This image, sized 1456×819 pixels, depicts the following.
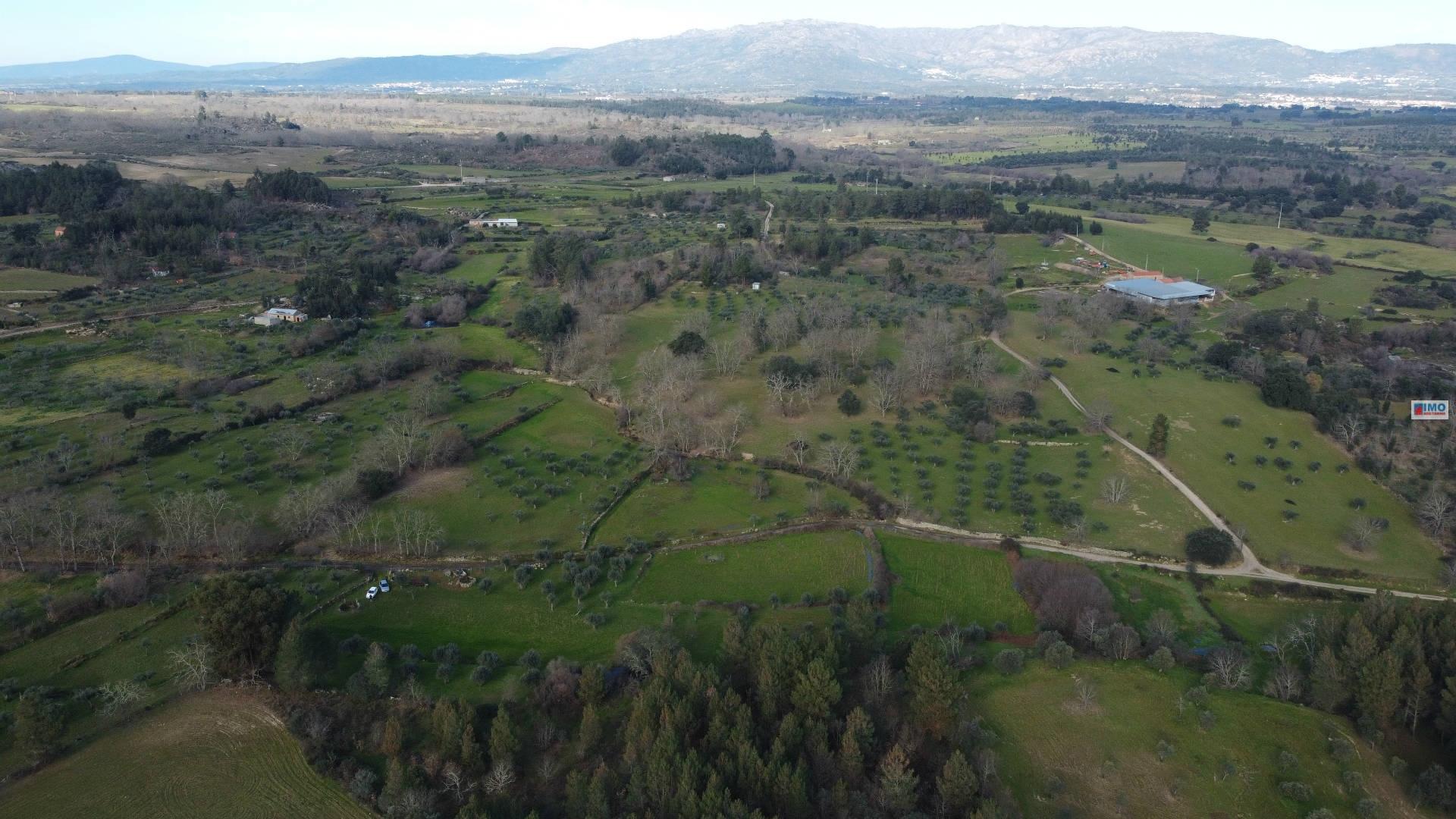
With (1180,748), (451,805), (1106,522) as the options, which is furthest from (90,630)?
(1106,522)

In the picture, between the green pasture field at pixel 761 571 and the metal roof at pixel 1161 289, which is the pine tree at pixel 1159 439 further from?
the metal roof at pixel 1161 289

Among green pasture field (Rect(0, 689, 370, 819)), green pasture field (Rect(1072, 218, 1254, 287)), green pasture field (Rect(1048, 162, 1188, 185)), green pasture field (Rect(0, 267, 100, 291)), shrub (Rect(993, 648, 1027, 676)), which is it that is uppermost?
green pasture field (Rect(1048, 162, 1188, 185))

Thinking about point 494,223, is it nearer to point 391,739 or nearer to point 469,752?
point 391,739

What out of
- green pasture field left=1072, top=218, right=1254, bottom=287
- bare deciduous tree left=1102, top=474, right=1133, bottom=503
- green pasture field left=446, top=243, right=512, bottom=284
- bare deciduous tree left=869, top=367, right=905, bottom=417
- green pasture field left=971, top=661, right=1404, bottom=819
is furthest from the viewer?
green pasture field left=1072, top=218, right=1254, bottom=287

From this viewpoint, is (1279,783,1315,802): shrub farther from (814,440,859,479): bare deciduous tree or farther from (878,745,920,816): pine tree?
(814,440,859,479): bare deciduous tree

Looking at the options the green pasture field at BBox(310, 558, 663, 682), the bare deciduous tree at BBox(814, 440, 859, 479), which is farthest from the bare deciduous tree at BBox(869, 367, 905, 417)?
the green pasture field at BBox(310, 558, 663, 682)

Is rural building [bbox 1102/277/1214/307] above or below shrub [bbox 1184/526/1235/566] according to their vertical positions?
above
